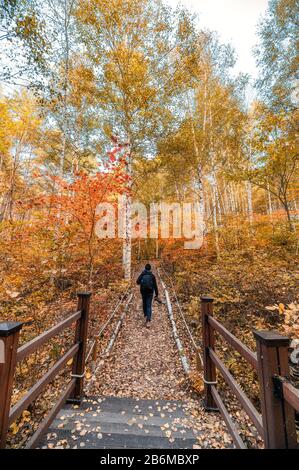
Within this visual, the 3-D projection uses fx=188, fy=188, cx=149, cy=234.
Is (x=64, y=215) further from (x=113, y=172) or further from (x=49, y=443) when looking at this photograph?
(x=49, y=443)

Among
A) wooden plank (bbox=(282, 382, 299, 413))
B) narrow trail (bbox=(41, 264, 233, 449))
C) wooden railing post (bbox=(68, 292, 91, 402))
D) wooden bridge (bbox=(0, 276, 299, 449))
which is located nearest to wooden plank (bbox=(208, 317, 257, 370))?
wooden bridge (bbox=(0, 276, 299, 449))

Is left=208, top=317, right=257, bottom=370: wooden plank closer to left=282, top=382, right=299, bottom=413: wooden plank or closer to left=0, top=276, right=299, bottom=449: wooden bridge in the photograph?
left=0, top=276, right=299, bottom=449: wooden bridge

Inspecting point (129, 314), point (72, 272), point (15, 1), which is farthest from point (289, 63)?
point (72, 272)

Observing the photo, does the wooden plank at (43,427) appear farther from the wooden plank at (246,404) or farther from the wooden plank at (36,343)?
the wooden plank at (246,404)

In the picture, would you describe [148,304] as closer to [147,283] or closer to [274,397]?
[147,283]

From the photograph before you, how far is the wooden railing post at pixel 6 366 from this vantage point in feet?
4.76

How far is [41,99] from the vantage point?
22.0ft

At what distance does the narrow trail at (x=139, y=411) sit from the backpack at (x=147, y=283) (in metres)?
1.65

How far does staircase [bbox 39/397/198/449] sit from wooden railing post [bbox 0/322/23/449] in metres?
1.11

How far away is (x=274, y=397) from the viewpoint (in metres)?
1.36

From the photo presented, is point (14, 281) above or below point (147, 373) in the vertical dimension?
above

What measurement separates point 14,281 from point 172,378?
5136 millimetres

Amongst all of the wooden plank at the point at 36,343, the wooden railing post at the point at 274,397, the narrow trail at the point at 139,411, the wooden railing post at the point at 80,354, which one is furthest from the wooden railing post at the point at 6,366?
the wooden railing post at the point at 274,397
